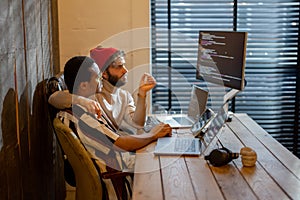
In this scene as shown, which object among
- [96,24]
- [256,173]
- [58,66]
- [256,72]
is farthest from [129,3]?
[256,173]

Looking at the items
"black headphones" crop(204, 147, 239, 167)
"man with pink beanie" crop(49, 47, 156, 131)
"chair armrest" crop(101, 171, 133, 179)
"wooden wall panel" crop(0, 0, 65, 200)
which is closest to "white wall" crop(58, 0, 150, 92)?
"wooden wall panel" crop(0, 0, 65, 200)

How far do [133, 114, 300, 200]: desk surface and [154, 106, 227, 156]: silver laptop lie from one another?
0.05 m

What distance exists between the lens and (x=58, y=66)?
373 centimetres

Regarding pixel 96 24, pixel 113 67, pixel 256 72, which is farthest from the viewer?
pixel 256 72

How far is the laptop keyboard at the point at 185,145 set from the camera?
8.20 feet

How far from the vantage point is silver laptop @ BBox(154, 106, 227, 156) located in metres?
2.46

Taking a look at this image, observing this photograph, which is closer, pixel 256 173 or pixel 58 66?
pixel 256 173

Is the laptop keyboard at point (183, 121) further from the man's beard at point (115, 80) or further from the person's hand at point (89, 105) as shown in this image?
the person's hand at point (89, 105)

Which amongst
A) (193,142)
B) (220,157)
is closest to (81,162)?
(193,142)

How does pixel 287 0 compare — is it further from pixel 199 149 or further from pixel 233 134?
pixel 199 149

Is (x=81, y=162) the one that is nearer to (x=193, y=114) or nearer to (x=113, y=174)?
(x=113, y=174)

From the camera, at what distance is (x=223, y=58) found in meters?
2.82

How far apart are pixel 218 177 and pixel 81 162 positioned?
30.3 inches

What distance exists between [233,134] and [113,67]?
92 cm
